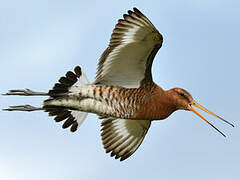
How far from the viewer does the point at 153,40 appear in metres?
9.43

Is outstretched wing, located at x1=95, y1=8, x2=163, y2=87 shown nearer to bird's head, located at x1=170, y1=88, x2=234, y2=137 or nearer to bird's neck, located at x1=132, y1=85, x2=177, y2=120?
bird's neck, located at x1=132, y1=85, x2=177, y2=120

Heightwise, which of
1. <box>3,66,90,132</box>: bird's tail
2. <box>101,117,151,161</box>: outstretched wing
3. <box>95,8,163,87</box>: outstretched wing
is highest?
<box>95,8,163,87</box>: outstretched wing

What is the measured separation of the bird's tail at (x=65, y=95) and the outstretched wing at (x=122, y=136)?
25.7 inches

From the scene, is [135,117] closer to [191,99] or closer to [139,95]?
[139,95]

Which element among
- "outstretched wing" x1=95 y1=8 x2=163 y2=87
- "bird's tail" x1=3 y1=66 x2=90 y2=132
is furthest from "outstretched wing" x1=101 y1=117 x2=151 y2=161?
"outstretched wing" x1=95 y1=8 x2=163 y2=87

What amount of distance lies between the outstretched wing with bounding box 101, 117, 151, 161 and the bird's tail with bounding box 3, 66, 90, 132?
0.65m

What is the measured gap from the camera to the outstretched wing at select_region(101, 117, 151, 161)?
35.9ft

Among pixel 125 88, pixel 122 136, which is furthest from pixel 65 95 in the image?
pixel 122 136

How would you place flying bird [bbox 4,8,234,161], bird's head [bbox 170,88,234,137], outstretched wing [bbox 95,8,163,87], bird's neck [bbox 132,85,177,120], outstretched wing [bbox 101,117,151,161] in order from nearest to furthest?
1. outstretched wing [bbox 95,8,163,87]
2. flying bird [bbox 4,8,234,161]
3. bird's neck [bbox 132,85,177,120]
4. bird's head [bbox 170,88,234,137]
5. outstretched wing [bbox 101,117,151,161]

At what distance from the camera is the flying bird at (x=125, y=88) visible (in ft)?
31.2

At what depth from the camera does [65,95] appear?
32.2 feet

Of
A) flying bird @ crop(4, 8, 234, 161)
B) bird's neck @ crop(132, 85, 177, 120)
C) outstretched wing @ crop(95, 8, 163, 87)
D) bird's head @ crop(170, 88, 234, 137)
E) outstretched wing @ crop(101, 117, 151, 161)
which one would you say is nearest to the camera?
outstretched wing @ crop(95, 8, 163, 87)

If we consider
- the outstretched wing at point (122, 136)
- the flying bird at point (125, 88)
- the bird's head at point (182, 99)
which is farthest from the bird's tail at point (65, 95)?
the bird's head at point (182, 99)

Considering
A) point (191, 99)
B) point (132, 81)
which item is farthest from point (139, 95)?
point (191, 99)
